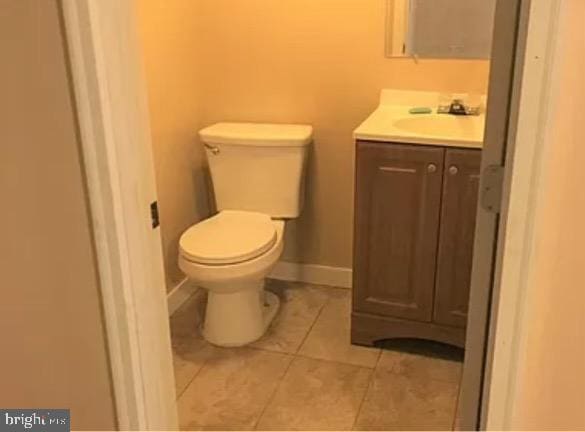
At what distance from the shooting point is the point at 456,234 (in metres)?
2.25

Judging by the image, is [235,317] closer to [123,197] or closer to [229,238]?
[229,238]

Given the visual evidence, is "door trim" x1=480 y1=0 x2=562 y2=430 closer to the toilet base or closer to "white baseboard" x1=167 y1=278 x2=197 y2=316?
the toilet base

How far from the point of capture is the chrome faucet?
2461 mm

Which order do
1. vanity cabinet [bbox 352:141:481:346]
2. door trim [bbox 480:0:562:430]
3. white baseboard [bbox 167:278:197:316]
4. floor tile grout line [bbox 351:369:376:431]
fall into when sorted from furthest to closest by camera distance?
1. white baseboard [bbox 167:278:197:316]
2. vanity cabinet [bbox 352:141:481:346]
3. floor tile grout line [bbox 351:369:376:431]
4. door trim [bbox 480:0:562:430]

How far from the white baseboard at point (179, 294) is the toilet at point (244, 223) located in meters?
0.22

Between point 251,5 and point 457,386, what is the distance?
1.75 metres

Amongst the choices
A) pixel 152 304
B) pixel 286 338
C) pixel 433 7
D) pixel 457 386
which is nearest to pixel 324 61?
pixel 433 7

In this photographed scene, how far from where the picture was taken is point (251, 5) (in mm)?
2701

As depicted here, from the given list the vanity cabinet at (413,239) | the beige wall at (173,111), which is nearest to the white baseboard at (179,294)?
the beige wall at (173,111)

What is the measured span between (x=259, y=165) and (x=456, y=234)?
88 centimetres

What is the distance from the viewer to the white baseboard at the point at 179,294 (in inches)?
110

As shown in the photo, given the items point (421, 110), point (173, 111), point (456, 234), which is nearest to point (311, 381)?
point (456, 234)

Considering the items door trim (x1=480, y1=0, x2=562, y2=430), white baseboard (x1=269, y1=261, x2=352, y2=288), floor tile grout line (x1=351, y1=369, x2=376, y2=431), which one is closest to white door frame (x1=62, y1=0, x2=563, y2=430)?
door trim (x1=480, y1=0, x2=562, y2=430)

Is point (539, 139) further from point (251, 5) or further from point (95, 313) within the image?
point (251, 5)
